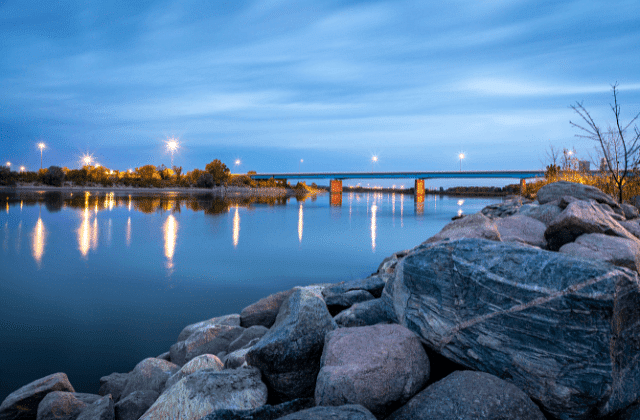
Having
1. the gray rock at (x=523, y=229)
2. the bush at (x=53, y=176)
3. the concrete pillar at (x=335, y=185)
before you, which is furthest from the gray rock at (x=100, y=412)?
the concrete pillar at (x=335, y=185)

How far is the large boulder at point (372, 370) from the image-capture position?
3.67 meters

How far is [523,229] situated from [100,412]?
27.6 feet

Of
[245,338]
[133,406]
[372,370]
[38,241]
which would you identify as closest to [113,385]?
[133,406]

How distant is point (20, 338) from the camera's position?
9.23m

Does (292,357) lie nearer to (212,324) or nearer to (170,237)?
(212,324)

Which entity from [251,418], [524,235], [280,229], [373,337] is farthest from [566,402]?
[280,229]

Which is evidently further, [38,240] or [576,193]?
[38,240]

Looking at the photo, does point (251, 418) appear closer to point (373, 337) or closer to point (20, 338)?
point (373, 337)

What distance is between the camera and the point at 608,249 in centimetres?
588

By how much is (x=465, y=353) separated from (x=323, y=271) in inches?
514

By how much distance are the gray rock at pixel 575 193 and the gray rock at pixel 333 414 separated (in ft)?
33.6

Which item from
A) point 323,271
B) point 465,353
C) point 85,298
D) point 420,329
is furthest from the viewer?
point 323,271

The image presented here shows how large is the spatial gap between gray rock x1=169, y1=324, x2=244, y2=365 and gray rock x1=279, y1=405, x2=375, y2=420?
457cm

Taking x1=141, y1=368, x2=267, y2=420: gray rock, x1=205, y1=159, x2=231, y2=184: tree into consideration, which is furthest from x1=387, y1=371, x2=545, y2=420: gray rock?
x1=205, y1=159, x2=231, y2=184: tree
